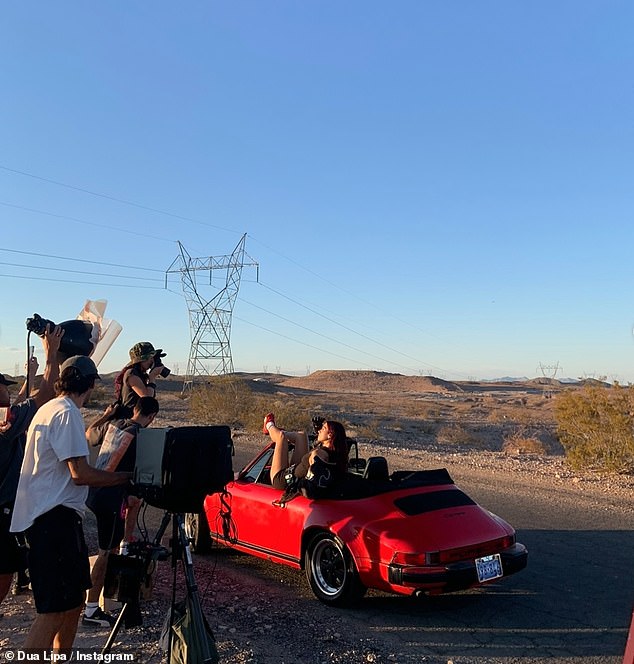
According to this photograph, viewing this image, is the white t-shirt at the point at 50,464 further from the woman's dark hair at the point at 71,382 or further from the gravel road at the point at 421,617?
the gravel road at the point at 421,617

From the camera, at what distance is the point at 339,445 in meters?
6.21

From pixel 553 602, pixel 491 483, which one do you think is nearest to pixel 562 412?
pixel 491 483

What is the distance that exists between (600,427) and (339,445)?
10.2m

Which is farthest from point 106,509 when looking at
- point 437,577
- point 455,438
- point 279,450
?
point 455,438

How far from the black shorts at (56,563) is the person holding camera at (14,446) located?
0.86 m

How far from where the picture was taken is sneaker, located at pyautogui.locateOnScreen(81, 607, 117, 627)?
4863 mm

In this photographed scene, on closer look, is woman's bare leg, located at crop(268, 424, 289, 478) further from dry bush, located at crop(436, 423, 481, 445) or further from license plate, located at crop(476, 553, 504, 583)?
dry bush, located at crop(436, 423, 481, 445)

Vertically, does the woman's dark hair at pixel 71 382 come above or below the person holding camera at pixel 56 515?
above

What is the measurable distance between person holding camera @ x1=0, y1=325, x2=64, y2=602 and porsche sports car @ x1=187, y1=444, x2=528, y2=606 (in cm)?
143

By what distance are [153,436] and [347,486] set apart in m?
2.39

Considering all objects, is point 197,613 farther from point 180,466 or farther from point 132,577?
point 180,466

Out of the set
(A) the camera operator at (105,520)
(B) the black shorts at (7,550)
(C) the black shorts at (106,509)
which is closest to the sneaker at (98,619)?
(A) the camera operator at (105,520)

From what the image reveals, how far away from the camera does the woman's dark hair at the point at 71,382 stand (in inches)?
152

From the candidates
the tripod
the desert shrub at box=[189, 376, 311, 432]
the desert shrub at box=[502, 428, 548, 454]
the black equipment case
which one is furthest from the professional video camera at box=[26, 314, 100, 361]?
the desert shrub at box=[189, 376, 311, 432]
